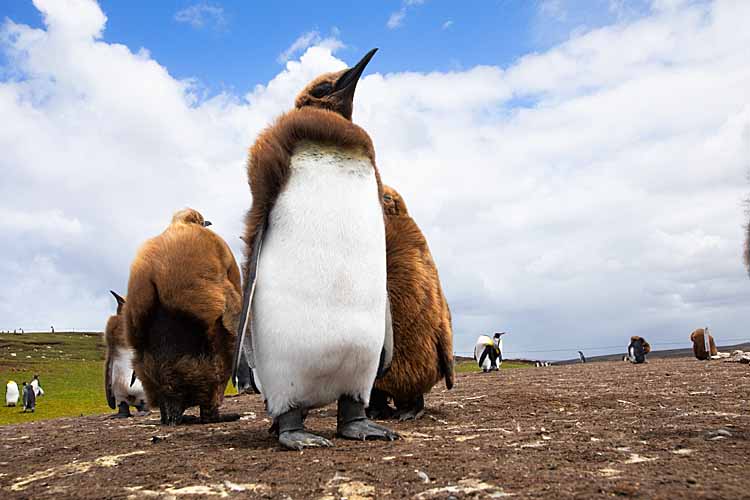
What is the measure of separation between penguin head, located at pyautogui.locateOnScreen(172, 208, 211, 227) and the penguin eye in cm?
240

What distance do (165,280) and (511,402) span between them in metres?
3.56

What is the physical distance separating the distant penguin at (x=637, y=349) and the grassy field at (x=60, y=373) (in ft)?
17.0

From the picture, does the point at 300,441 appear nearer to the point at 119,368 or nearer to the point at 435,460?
the point at 435,460

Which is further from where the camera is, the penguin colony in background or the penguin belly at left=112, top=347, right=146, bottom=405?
the penguin belly at left=112, top=347, right=146, bottom=405

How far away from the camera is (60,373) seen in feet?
94.6

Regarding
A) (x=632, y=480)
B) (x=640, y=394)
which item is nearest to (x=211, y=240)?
(x=632, y=480)

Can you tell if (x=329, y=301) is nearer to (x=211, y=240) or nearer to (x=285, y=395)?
(x=285, y=395)

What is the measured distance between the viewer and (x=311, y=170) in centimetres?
383

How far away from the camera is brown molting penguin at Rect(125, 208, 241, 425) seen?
5133 millimetres

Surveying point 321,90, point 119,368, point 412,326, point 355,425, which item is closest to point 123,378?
point 119,368

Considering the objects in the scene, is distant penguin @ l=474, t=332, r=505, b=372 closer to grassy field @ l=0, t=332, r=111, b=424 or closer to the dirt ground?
grassy field @ l=0, t=332, r=111, b=424

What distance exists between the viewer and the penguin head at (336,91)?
14.2 ft

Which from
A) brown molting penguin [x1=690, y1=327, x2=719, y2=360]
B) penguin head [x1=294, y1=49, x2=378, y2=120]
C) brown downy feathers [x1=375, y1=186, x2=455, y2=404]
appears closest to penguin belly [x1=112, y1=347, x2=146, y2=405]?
brown downy feathers [x1=375, y1=186, x2=455, y2=404]

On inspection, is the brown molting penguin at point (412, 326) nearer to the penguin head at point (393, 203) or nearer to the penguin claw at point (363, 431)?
the penguin head at point (393, 203)
